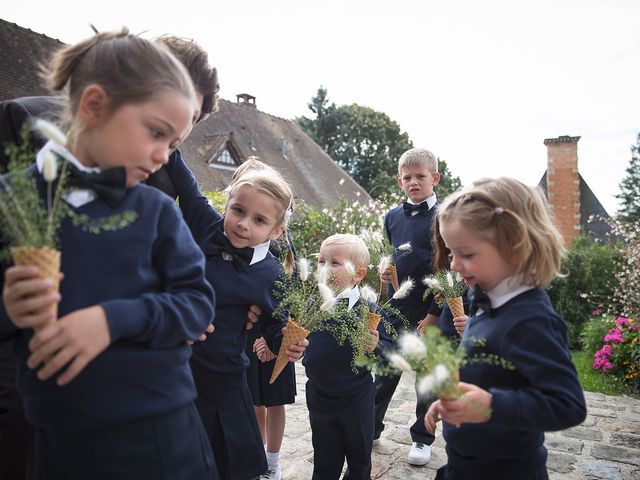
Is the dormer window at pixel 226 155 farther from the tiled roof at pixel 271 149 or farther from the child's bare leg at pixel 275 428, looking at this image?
the child's bare leg at pixel 275 428

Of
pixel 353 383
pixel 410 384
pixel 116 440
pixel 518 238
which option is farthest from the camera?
pixel 410 384

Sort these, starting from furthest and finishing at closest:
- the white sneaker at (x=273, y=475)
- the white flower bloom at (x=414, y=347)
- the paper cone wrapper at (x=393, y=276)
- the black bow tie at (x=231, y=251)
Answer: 1. the paper cone wrapper at (x=393, y=276)
2. the white sneaker at (x=273, y=475)
3. the black bow tie at (x=231, y=251)
4. the white flower bloom at (x=414, y=347)

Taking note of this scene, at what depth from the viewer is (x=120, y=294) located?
5.53 ft

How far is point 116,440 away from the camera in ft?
5.58

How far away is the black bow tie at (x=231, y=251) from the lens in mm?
2930

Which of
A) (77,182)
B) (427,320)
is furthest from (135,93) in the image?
(427,320)

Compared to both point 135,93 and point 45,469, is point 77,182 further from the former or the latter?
point 45,469

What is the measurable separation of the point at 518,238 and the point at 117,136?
151 centimetres

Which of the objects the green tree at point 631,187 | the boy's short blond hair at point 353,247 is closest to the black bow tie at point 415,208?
the boy's short blond hair at point 353,247

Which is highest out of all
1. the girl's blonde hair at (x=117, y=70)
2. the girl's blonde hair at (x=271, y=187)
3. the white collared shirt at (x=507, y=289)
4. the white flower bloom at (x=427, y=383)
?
the girl's blonde hair at (x=117, y=70)

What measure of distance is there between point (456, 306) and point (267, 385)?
155cm

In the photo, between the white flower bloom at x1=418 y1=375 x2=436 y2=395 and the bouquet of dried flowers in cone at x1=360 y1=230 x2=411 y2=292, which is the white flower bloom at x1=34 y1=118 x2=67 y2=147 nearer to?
the white flower bloom at x1=418 y1=375 x2=436 y2=395

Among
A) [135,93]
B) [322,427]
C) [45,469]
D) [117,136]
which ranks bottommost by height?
[322,427]

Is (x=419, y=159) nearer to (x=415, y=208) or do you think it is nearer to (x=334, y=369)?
(x=415, y=208)
